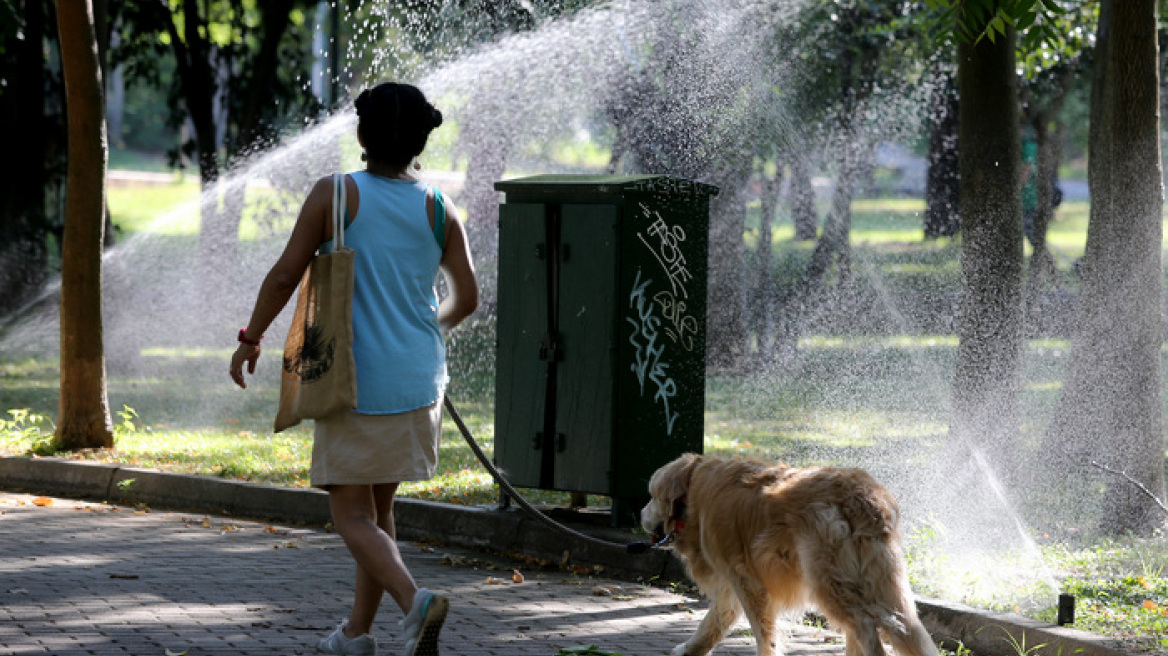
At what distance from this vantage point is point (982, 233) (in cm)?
888

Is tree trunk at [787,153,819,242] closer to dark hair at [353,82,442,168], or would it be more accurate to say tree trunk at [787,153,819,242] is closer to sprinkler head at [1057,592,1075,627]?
Answer: sprinkler head at [1057,592,1075,627]

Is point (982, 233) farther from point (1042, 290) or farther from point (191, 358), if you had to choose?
point (1042, 290)

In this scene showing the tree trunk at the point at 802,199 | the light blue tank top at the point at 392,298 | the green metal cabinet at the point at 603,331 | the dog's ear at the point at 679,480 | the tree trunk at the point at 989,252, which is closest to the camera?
the light blue tank top at the point at 392,298

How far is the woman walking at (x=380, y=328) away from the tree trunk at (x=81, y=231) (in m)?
5.28

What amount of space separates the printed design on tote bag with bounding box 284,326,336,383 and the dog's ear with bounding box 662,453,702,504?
137 centimetres

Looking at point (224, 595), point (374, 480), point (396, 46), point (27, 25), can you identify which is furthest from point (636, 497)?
point (27, 25)

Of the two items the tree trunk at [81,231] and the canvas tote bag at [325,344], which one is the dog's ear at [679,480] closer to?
the canvas tote bag at [325,344]

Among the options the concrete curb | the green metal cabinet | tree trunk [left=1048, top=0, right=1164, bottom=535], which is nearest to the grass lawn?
the concrete curb

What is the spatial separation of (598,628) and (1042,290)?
714 inches

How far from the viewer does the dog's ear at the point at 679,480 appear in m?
5.41

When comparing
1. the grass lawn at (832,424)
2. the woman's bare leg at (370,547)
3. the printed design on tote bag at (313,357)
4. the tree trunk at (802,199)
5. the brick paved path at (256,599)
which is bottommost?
the brick paved path at (256,599)

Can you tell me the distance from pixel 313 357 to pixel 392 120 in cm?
83

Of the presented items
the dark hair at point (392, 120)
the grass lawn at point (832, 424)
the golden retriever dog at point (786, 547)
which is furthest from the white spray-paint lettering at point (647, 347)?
the dark hair at point (392, 120)

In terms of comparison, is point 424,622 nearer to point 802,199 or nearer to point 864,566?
point 864,566
